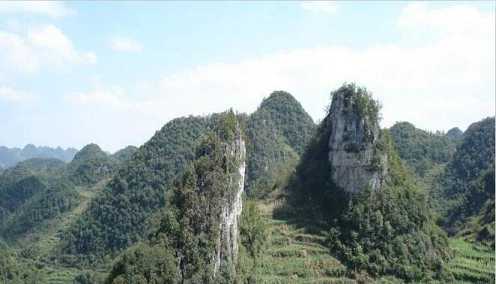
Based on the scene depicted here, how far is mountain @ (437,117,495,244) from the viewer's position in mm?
70919

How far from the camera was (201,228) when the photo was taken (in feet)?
134

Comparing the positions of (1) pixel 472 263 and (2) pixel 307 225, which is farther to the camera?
(1) pixel 472 263

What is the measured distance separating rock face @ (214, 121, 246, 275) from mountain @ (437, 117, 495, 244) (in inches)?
1251

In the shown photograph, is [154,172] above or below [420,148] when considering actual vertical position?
below

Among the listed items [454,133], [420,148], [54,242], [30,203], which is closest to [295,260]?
[54,242]

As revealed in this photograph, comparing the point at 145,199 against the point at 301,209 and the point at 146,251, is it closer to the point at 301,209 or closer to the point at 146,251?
the point at 301,209

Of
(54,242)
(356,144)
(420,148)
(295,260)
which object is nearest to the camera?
(295,260)

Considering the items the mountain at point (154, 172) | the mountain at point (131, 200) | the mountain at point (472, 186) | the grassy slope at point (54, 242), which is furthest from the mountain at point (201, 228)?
the grassy slope at point (54, 242)

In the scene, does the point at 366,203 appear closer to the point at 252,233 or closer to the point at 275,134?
the point at 252,233

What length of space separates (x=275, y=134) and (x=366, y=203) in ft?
157

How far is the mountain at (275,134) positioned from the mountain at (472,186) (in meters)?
24.1

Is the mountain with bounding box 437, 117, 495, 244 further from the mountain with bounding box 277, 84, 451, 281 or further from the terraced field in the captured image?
the mountain with bounding box 277, 84, 451, 281

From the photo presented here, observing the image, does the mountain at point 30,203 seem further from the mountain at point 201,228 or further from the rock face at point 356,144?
the mountain at point 201,228

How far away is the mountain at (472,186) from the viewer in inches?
2792
